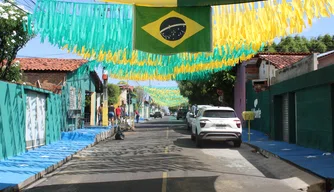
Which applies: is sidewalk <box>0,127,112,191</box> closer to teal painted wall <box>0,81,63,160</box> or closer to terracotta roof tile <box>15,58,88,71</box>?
teal painted wall <box>0,81,63,160</box>

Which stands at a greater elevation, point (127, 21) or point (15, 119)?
point (127, 21)

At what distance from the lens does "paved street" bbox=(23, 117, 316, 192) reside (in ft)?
28.1

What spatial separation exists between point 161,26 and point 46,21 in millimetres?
4040

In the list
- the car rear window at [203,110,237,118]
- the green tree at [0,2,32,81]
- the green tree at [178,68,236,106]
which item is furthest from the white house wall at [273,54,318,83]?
the green tree at [0,2,32,81]

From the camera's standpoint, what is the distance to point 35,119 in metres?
16.0

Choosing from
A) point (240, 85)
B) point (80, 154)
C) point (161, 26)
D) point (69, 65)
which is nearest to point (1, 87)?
point (80, 154)

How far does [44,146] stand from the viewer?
16.4m

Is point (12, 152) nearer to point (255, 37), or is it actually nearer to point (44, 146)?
point (44, 146)

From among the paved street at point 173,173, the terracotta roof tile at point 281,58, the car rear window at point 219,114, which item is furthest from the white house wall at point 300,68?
the terracotta roof tile at point 281,58

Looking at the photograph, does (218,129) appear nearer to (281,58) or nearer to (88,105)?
(281,58)

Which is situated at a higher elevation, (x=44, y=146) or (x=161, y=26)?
(x=161, y=26)

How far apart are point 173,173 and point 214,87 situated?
25.9m

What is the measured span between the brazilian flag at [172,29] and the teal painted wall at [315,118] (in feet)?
20.7

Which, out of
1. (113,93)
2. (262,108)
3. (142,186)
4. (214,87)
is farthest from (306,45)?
(142,186)
